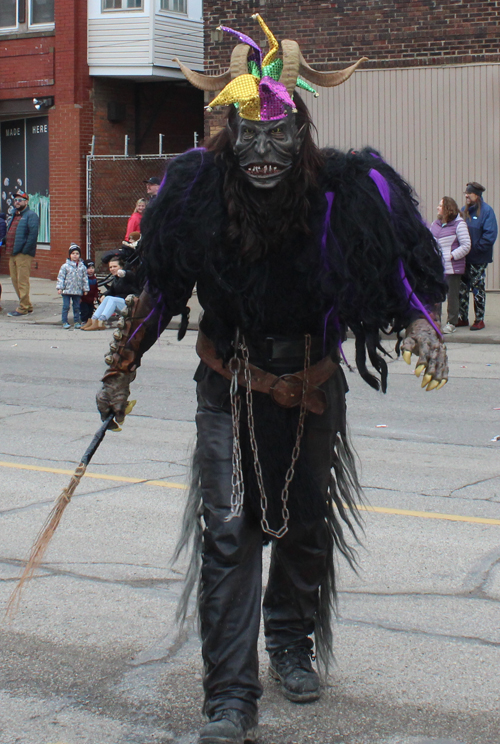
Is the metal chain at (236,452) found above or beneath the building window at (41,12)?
beneath

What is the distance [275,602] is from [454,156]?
15.1 m

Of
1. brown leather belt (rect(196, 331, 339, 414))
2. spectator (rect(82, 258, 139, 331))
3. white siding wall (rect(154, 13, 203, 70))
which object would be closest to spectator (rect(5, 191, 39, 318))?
spectator (rect(82, 258, 139, 331))

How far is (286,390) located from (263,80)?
988mm

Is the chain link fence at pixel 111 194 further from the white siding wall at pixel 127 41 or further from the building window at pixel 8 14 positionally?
the building window at pixel 8 14

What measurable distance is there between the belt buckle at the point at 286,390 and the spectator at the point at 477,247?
10795 millimetres

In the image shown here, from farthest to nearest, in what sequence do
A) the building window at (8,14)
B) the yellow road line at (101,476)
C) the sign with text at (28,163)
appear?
the sign with text at (28,163), the building window at (8,14), the yellow road line at (101,476)

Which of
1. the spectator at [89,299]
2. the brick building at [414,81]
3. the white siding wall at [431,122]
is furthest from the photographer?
the white siding wall at [431,122]

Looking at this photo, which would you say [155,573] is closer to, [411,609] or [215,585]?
[411,609]

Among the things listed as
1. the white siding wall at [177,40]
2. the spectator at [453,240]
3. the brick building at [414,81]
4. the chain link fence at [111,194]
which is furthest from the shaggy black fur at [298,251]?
the white siding wall at [177,40]

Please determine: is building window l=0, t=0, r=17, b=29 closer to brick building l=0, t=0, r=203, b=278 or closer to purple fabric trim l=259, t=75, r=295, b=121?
brick building l=0, t=0, r=203, b=278

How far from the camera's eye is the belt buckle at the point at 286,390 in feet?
10.3

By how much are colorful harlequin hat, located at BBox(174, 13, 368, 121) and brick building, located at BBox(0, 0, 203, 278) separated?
60.4 feet

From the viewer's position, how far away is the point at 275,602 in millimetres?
3434

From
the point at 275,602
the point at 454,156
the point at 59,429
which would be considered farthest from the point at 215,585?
the point at 454,156
